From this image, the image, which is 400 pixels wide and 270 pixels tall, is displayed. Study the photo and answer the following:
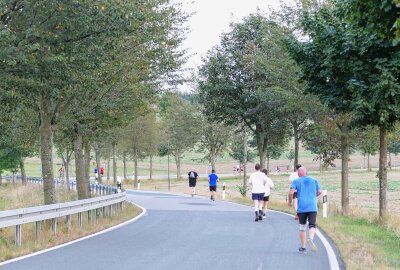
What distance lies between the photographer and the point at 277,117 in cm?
3375

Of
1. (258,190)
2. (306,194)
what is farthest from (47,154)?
(306,194)

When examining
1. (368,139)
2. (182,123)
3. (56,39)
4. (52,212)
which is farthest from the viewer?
(182,123)

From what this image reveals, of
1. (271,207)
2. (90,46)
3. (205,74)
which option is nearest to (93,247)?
(90,46)

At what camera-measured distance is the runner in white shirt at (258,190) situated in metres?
19.6

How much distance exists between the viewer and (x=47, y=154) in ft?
59.8

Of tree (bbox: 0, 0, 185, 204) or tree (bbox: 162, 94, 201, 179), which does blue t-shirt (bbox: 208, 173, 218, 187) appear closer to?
tree (bbox: 0, 0, 185, 204)

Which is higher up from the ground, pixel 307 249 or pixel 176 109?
pixel 176 109

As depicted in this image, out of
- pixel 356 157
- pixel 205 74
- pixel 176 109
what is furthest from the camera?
pixel 356 157

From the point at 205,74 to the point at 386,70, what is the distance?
22837 mm

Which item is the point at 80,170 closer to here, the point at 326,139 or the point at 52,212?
the point at 326,139

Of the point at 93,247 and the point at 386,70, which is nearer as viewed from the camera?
the point at 93,247

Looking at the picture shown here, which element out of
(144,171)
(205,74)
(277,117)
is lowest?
(144,171)

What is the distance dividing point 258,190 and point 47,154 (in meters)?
6.62

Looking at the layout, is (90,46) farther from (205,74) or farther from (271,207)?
(205,74)
